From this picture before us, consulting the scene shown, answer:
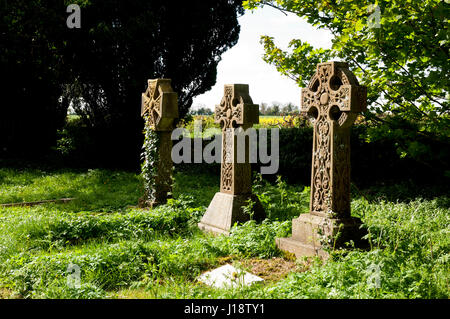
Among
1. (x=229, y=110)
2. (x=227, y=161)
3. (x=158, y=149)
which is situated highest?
(x=229, y=110)

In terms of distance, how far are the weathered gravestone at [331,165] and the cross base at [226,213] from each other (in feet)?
4.12

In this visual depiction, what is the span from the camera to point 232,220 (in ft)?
21.2

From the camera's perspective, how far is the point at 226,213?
6594 mm

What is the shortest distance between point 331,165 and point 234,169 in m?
1.90

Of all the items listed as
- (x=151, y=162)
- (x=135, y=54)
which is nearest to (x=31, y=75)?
(x=135, y=54)

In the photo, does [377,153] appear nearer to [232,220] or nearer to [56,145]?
[232,220]

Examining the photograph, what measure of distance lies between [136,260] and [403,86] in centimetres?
496

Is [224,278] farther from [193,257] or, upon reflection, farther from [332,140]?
[332,140]
